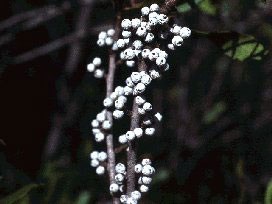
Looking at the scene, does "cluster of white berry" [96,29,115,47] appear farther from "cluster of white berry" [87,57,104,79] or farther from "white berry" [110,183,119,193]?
"white berry" [110,183,119,193]

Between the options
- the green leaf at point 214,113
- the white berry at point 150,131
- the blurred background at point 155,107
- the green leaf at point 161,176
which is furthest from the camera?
the green leaf at point 214,113

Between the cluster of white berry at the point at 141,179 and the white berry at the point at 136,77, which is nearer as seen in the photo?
the white berry at the point at 136,77

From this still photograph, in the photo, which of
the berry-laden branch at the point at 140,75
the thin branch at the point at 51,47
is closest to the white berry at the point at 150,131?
the berry-laden branch at the point at 140,75

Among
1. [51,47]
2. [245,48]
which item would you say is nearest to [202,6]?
[245,48]

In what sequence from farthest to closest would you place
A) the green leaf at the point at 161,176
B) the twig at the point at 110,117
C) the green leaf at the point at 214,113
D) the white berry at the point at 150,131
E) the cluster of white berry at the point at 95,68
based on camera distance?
the green leaf at the point at 214,113, the green leaf at the point at 161,176, the cluster of white berry at the point at 95,68, the twig at the point at 110,117, the white berry at the point at 150,131

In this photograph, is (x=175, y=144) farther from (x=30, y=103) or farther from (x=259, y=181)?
(x=30, y=103)

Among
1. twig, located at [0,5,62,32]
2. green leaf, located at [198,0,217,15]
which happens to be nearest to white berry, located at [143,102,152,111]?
green leaf, located at [198,0,217,15]

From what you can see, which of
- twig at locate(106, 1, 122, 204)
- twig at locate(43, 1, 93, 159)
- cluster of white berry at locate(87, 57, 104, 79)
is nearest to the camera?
twig at locate(106, 1, 122, 204)

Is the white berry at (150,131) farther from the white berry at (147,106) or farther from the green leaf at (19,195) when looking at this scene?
the green leaf at (19,195)

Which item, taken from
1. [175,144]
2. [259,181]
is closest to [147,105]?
[259,181]
